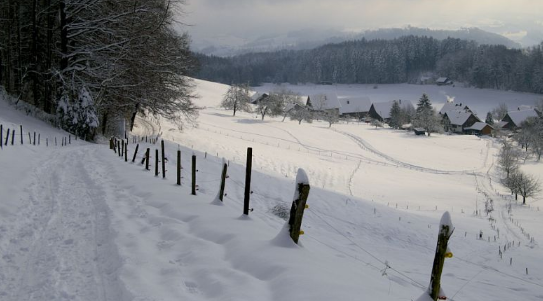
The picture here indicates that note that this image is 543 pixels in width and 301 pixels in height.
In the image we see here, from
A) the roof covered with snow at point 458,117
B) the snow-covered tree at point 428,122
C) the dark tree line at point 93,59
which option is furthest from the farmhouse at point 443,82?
the dark tree line at point 93,59

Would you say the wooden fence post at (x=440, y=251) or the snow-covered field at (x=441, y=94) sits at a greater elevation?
the snow-covered field at (x=441, y=94)

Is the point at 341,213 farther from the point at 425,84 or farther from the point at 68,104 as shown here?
the point at 425,84

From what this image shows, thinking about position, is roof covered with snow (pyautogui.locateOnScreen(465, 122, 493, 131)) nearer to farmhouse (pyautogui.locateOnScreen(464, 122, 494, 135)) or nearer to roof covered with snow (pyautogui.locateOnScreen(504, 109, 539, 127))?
farmhouse (pyautogui.locateOnScreen(464, 122, 494, 135))

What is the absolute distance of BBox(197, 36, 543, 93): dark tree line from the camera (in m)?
131

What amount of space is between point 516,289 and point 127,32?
26791mm

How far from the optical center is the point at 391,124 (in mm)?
92875

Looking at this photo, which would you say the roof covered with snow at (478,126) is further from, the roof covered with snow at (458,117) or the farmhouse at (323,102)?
the farmhouse at (323,102)

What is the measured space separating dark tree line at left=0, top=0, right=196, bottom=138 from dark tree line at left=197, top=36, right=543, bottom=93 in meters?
92.6

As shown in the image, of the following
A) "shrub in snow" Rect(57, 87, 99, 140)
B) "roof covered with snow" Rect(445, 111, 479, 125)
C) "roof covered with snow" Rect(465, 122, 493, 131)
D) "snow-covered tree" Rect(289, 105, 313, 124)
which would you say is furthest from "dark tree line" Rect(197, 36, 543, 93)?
"shrub in snow" Rect(57, 87, 99, 140)

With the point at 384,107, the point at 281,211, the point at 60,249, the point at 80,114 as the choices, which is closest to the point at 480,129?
the point at 384,107

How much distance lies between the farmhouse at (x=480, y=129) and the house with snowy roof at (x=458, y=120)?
1545 millimetres

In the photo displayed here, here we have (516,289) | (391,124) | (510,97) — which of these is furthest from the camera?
(510,97)

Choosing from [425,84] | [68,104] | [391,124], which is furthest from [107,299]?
[425,84]

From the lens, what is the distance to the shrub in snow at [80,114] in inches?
1038
